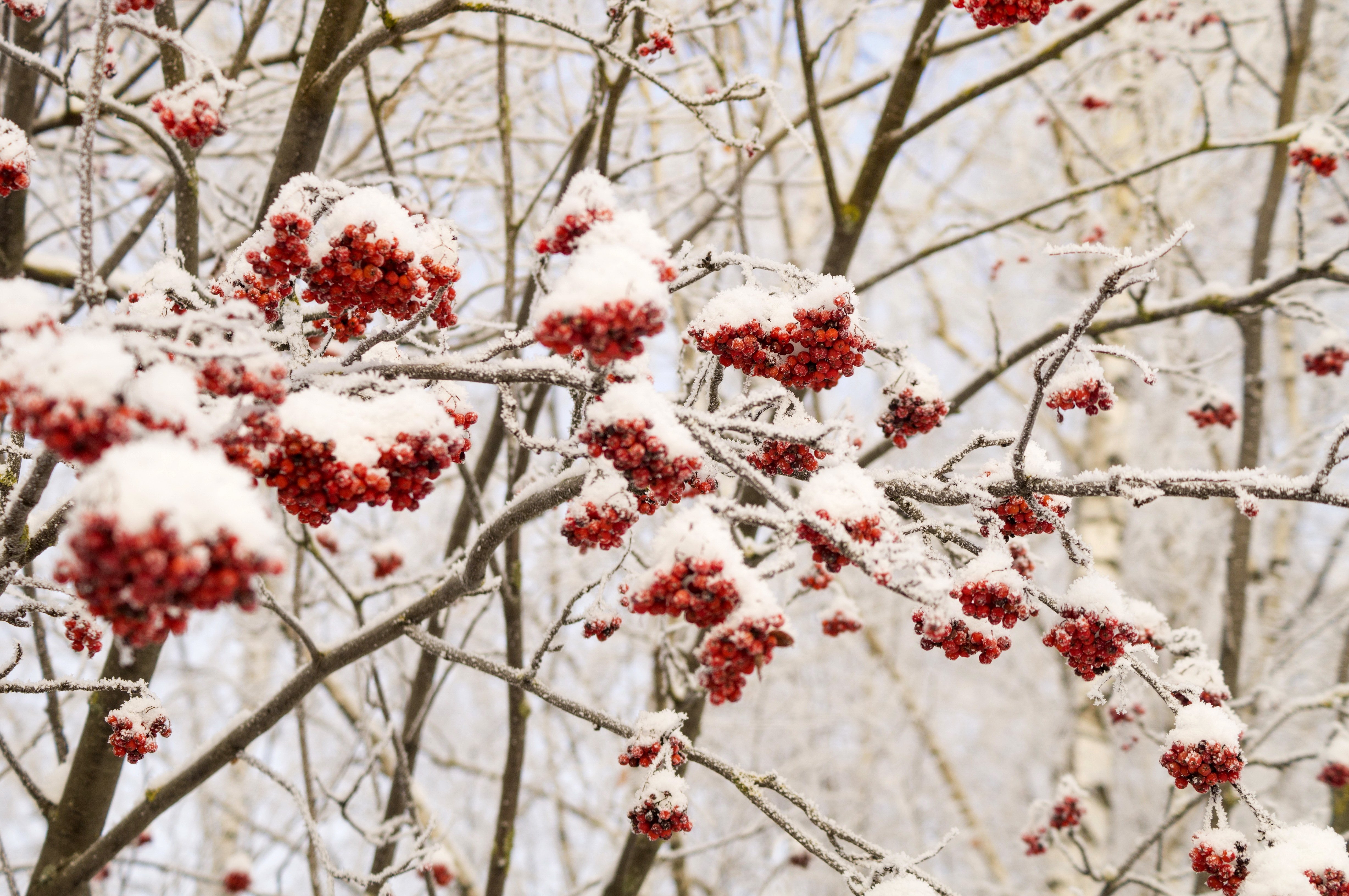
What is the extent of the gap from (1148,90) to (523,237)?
592 cm

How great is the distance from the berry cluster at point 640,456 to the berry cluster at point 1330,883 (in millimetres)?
1591

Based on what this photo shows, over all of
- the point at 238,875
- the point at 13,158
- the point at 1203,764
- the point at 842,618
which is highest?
the point at 13,158

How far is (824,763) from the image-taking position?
9344 mm

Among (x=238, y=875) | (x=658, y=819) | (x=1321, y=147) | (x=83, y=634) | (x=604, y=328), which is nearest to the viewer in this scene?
(x=604, y=328)

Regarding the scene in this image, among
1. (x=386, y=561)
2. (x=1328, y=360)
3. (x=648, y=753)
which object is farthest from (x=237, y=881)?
(x=1328, y=360)

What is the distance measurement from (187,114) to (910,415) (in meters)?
2.06

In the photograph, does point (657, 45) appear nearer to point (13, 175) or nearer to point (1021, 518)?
point (13, 175)

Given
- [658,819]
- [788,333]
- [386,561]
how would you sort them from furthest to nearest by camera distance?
[386,561] < [658,819] < [788,333]

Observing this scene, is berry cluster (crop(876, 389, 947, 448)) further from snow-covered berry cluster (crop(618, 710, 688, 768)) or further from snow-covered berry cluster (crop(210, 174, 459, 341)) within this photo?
snow-covered berry cluster (crop(210, 174, 459, 341))

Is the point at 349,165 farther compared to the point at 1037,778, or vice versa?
the point at 1037,778

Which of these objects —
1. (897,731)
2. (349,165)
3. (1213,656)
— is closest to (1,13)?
(349,165)

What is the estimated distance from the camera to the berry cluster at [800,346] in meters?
1.72

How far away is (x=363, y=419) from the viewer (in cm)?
142

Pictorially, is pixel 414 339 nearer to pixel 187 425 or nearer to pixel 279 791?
pixel 187 425
